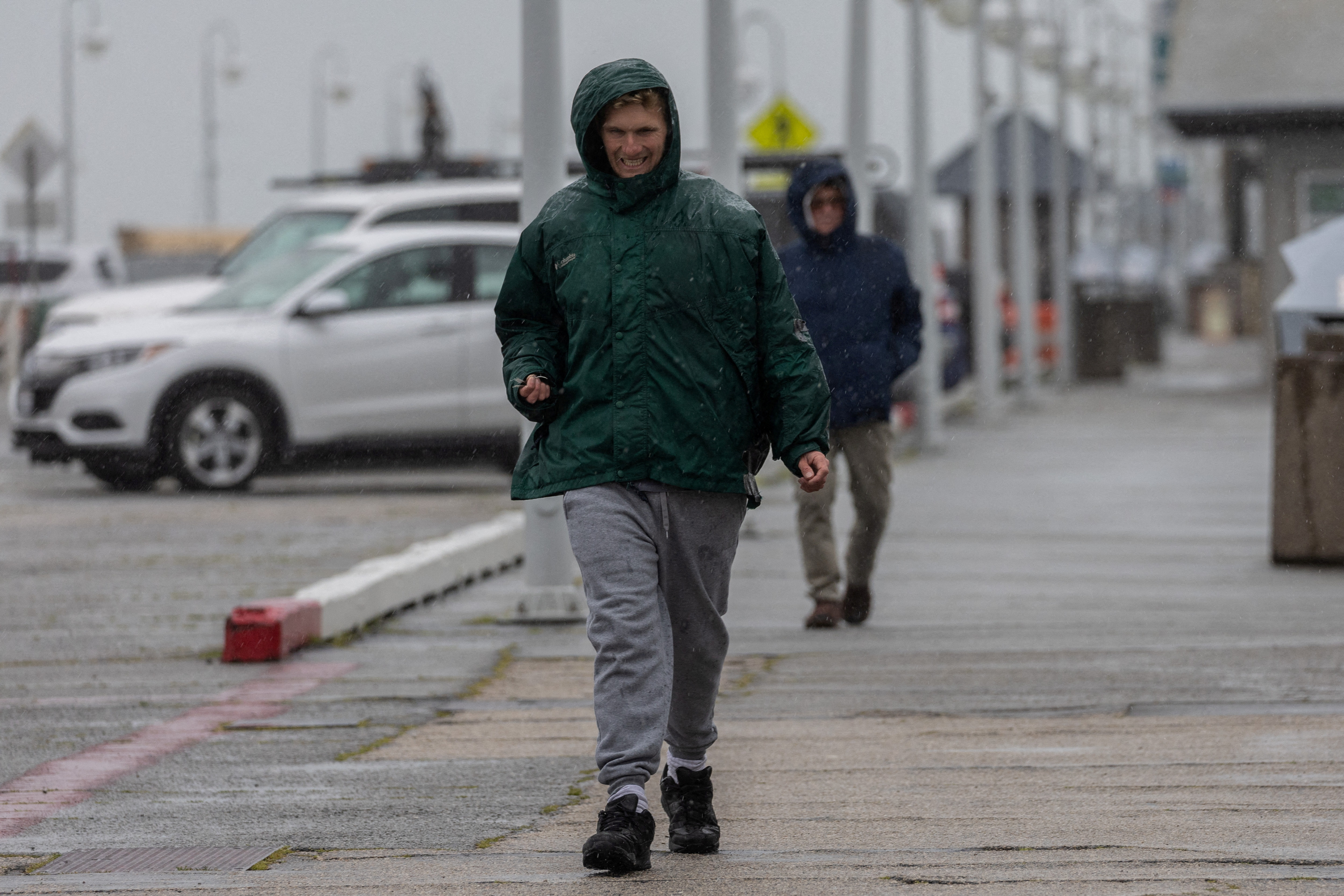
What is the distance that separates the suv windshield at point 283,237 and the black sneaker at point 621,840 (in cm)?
1332

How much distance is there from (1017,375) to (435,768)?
2667 cm

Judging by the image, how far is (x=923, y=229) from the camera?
21797 millimetres

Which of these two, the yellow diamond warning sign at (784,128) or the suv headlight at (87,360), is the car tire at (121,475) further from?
the yellow diamond warning sign at (784,128)

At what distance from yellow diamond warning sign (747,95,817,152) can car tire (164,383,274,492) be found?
8.43 metres

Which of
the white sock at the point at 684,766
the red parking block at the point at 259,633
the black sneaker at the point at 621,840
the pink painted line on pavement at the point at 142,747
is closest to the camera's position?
the black sneaker at the point at 621,840

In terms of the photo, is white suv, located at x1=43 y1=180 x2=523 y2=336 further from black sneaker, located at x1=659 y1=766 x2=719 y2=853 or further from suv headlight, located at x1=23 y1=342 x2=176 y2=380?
black sneaker, located at x1=659 y1=766 x2=719 y2=853

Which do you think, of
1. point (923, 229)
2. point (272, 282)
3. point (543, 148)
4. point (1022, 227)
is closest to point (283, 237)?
point (272, 282)

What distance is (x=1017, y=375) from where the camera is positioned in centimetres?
3238

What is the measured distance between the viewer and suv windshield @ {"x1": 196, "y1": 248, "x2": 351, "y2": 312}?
52.8 feet

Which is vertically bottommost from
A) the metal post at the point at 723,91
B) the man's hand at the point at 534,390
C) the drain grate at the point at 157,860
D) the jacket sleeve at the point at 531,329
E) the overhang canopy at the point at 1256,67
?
the drain grate at the point at 157,860

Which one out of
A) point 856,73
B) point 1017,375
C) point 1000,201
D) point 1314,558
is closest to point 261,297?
point 856,73

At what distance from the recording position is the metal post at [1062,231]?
32.9 m

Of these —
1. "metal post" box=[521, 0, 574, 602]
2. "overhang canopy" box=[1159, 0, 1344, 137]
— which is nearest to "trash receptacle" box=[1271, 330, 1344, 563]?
"metal post" box=[521, 0, 574, 602]

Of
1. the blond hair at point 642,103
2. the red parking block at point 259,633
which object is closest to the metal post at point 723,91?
the red parking block at point 259,633
